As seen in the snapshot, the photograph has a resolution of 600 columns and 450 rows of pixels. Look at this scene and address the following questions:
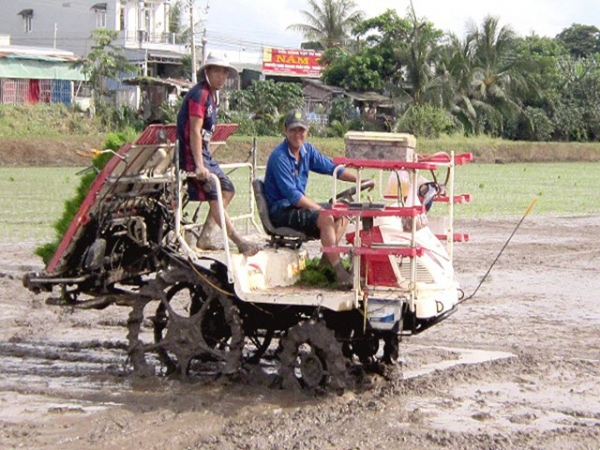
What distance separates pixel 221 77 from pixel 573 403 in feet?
12.4

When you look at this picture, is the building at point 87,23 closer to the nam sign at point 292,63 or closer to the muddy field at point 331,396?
the nam sign at point 292,63

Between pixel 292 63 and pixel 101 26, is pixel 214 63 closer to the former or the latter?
pixel 292 63

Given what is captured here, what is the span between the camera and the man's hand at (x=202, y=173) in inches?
325

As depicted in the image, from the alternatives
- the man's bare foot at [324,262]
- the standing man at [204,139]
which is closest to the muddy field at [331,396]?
the man's bare foot at [324,262]

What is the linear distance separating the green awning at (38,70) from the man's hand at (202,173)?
4648 centimetres

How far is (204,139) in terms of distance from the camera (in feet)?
28.1

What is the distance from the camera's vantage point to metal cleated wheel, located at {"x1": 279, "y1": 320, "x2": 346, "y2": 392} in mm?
7953

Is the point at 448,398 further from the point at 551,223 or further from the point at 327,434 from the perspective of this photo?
the point at 551,223

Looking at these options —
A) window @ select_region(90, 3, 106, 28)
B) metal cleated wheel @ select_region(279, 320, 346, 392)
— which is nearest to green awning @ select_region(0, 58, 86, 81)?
window @ select_region(90, 3, 106, 28)

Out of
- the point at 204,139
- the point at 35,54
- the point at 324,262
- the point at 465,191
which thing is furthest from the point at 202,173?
the point at 35,54

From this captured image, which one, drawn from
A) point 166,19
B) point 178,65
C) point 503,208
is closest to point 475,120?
point 178,65

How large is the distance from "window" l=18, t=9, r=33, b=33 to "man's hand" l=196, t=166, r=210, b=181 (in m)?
68.4

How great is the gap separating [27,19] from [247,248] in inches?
2724

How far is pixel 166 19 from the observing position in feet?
232
